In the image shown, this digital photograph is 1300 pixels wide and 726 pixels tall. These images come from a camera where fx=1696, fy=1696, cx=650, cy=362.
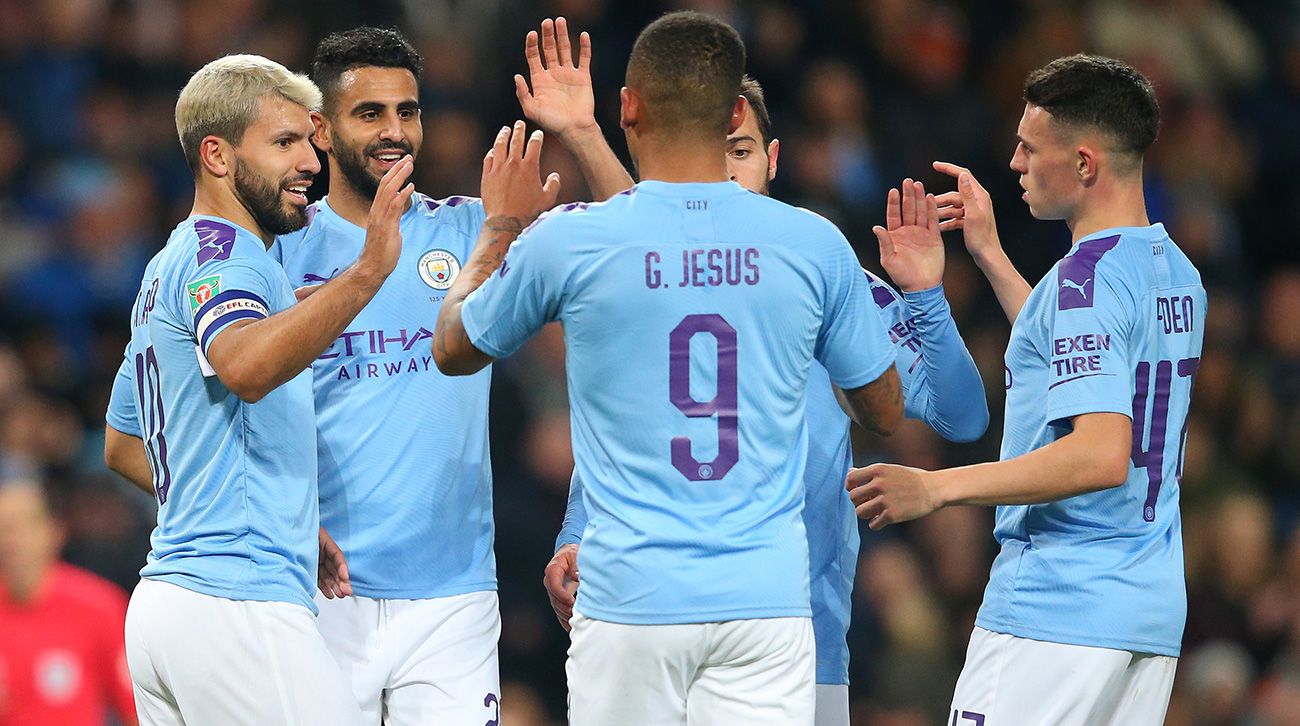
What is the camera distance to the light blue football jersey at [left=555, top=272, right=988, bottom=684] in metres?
5.10

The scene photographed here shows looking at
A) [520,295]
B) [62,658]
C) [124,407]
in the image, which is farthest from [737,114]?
[62,658]

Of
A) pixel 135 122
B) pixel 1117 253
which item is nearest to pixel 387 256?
pixel 1117 253

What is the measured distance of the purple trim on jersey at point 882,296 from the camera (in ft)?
17.8

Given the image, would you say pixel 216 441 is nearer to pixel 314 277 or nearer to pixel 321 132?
pixel 314 277

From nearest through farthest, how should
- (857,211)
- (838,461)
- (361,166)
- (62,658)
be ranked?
1. (838,461)
2. (361,166)
3. (62,658)
4. (857,211)

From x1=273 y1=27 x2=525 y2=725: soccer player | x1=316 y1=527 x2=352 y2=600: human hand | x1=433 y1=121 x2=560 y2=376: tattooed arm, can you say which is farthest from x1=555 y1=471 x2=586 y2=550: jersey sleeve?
A: x1=433 y1=121 x2=560 y2=376: tattooed arm

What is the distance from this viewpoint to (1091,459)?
170 inches

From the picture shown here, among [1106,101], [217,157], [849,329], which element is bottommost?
[849,329]

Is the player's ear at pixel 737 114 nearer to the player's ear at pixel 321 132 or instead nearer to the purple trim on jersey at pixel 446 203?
the purple trim on jersey at pixel 446 203

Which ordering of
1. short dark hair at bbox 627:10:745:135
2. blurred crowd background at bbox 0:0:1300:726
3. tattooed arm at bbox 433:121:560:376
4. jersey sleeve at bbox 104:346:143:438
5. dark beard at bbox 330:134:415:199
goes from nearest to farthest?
1. short dark hair at bbox 627:10:745:135
2. tattooed arm at bbox 433:121:560:376
3. jersey sleeve at bbox 104:346:143:438
4. dark beard at bbox 330:134:415:199
5. blurred crowd background at bbox 0:0:1300:726

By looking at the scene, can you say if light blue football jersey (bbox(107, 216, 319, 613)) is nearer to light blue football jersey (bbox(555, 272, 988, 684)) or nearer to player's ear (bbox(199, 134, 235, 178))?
player's ear (bbox(199, 134, 235, 178))

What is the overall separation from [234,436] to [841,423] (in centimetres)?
185

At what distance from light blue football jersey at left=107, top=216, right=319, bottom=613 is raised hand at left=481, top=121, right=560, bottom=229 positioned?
66 cm

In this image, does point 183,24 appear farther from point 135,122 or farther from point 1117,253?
point 1117,253
